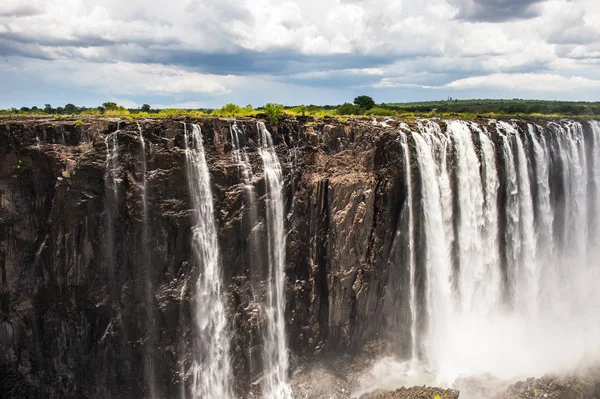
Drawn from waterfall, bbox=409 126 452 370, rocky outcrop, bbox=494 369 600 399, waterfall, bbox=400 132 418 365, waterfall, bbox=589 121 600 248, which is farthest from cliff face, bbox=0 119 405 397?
waterfall, bbox=589 121 600 248

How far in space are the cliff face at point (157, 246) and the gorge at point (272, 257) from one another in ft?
0.29

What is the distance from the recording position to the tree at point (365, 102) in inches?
1877

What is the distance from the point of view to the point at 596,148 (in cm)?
3906

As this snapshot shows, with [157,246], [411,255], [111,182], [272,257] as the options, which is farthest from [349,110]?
[111,182]

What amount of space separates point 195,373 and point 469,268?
20.6 meters

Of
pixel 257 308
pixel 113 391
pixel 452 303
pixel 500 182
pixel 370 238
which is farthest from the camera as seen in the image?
pixel 500 182

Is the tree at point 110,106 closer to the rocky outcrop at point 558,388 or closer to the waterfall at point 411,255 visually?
the waterfall at point 411,255

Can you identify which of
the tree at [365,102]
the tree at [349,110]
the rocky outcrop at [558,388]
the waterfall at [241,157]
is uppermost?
the tree at [365,102]

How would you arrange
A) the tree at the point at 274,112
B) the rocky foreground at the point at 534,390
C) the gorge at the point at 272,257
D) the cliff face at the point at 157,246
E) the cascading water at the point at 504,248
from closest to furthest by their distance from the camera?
the cliff face at the point at 157,246 < the gorge at the point at 272,257 < the rocky foreground at the point at 534,390 < the tree at the point at 274,112 < the cascading water at the point at 504,248

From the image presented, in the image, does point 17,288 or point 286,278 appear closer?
point 17,288

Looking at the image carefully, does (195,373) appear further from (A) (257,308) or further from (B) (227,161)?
(B) (227,161)

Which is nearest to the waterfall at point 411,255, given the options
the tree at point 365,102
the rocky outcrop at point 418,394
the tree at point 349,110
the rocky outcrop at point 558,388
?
the rocky outcrop at point 418,394

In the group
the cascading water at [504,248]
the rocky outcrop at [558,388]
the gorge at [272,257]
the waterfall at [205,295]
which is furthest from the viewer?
the cascading water at [504,248]

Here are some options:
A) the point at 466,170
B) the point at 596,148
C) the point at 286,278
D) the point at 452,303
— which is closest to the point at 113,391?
the point at 286,278
